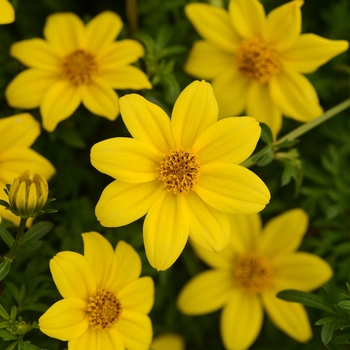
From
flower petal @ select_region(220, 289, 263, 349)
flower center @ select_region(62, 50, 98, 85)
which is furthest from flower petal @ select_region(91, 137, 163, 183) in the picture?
flower petal @ select_region(220, 289, 263, 349)

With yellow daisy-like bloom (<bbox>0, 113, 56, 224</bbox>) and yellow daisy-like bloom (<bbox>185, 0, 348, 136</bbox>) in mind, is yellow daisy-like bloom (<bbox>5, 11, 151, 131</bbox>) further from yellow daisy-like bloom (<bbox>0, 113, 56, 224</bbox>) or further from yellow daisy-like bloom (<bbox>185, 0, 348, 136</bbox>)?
yellow daisy-like bloom (<bbox>185, 0, 348, 136</bbox>)

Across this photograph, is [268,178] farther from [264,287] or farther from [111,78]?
[111,78]

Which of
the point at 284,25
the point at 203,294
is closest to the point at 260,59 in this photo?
the point at 284,25

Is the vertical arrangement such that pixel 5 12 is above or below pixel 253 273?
above

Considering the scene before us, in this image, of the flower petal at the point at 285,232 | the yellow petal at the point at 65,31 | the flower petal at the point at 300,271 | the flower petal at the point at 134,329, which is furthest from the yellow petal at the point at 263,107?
the flower petal at the point at 134,329

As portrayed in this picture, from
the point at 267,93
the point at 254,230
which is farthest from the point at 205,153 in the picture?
the point at 254,230

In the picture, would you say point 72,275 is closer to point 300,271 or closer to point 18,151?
point 18,151

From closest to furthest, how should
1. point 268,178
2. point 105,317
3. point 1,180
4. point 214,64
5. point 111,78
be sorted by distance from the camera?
point 105,317 → point 1,180 → point 111,78 → point 214,64 → point 268,178
